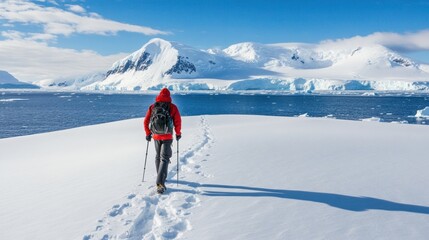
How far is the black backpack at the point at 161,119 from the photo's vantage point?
7965 millimetres

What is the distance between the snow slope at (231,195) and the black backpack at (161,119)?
1.39m

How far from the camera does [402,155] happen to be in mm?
11742

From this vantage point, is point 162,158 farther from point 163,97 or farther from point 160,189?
point 163,97

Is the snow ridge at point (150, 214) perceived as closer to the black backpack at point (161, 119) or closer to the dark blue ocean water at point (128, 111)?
the black backpack at point (161, 119)

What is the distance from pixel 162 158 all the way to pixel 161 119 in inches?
35.9

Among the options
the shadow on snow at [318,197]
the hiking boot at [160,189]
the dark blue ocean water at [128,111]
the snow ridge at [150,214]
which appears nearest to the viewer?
the snow ridge at [150,214]

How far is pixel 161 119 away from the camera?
796 cm

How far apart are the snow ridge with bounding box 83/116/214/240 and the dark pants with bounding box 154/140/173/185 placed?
0.34 meters

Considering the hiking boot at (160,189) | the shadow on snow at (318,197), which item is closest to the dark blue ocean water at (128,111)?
the hiking boot at (160,189)

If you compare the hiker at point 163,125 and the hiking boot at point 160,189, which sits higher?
the hiker at point 163,125

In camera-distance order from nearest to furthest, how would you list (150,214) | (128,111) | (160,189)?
(150,214)
(160,189)
(128,111)

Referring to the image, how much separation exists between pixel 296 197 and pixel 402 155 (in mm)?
6475

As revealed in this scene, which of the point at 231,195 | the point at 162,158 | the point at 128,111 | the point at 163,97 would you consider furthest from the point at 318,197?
the point at 128,111

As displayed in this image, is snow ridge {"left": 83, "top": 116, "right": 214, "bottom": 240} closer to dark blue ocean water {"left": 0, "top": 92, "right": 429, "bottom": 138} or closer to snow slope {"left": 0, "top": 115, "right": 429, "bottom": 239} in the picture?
snow slope {"left": 0, "top": 115, "right": 429, "bottom": 239}
